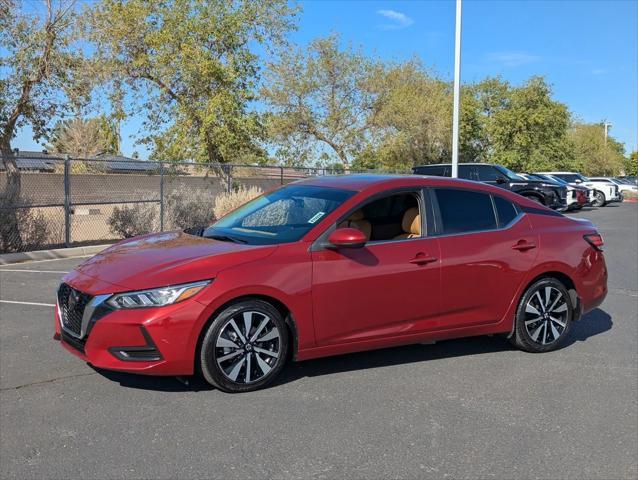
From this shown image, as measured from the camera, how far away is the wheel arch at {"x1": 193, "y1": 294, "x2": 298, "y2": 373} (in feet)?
14.4

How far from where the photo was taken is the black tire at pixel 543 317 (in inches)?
227

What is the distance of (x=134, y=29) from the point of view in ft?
63.7

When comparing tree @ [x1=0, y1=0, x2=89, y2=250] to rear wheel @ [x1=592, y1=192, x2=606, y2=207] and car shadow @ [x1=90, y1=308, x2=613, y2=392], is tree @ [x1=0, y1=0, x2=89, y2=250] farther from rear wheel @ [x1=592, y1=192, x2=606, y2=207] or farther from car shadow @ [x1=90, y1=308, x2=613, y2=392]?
rear wheel @ [x1=592, y1=192, x2=606, y2=207]

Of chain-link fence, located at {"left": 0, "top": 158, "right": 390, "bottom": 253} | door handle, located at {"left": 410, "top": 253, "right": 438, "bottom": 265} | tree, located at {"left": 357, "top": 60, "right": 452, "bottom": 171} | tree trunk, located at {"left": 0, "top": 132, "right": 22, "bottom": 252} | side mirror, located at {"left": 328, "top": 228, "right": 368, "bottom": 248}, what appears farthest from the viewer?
tree, located at {"left": 357, "top": 60, "right": 452, "bottom": 171}

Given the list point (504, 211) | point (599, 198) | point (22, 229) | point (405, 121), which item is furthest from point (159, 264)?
point (599, 198)

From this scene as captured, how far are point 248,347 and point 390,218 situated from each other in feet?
5.95

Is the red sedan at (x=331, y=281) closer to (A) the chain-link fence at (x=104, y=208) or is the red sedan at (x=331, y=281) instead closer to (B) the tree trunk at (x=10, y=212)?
(A) the chain-link fence at (x=104, y=208)

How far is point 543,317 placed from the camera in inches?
230

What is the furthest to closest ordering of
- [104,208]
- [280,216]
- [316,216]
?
[104,208], [280,216], [316,216]

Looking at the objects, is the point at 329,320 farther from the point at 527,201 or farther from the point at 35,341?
the point at 35,341

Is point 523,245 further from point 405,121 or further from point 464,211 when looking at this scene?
point 405,121

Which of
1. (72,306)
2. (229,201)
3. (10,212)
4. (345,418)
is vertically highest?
(229,201)

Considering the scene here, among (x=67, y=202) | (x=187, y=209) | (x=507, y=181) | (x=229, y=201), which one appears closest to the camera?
(x=67, y=202)

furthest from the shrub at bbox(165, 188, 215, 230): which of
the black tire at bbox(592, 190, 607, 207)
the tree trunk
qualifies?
the black tire at bbox(592, 190, 607, 207)
